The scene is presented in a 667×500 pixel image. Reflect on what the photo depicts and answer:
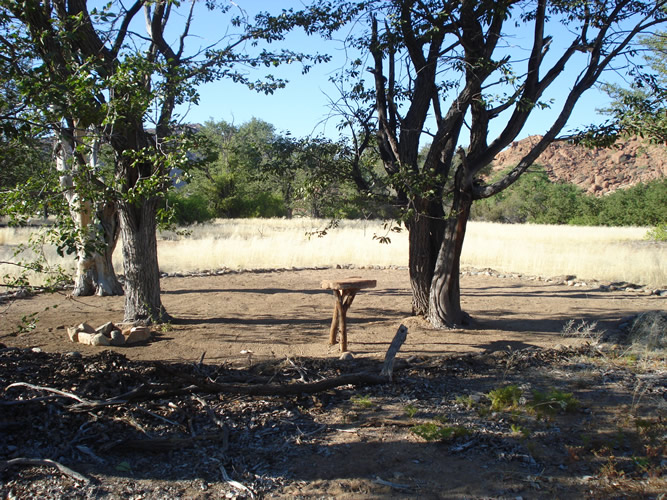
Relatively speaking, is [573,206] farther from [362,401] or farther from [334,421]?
[334,421]

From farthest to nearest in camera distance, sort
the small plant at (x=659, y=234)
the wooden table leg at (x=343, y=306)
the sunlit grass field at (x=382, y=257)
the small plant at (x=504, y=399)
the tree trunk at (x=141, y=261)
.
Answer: the small plant at (x=659, y=234), the sunlit grass field at (x=382, y=257), the tree trunk at (x=141, y=261), the wooden table leg at (x=343, y=306), the small plant at (x=504, y=399)

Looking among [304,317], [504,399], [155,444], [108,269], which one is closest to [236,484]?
[155,444]

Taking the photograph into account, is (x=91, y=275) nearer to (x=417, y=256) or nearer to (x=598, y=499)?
(x=417, y=256)

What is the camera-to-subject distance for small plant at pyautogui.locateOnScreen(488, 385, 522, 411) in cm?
441

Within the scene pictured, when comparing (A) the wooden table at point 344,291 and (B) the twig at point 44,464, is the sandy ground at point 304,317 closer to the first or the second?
(A) the wooden table at point 344,291

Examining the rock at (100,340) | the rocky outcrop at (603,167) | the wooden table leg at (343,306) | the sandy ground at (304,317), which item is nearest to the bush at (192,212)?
the sandy ground at (304,317)

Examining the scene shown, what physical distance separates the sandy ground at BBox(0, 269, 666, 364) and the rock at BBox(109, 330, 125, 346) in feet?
0.45

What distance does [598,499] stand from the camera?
3100mm

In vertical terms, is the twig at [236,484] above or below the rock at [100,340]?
below

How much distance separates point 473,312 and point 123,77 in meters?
6.37

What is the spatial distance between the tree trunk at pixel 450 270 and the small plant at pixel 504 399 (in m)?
2.84

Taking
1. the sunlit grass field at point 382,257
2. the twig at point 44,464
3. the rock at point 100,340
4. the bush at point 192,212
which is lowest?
the twig at point 44,464

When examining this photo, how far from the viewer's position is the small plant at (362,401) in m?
4.55

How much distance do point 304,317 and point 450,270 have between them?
2.55 metres
